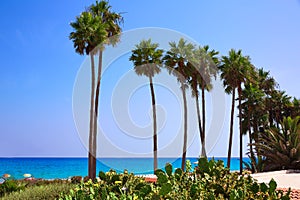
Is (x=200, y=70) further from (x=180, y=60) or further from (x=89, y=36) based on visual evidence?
(x=89, y=36)

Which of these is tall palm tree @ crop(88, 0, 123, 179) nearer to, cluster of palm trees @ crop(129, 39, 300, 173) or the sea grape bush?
cluster of palm trees @ crop(129, 39, 300, 173)

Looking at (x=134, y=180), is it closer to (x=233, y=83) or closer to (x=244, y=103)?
(x=233, y=83)

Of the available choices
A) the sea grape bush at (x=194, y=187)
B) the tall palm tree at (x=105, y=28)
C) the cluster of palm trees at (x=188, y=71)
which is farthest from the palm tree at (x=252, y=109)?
the sea grape bush at (x=194, y=187)

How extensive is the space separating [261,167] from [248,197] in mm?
22161

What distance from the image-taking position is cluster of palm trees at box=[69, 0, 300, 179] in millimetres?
25531

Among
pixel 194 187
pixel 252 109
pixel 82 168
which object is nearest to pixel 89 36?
pixel 252 109

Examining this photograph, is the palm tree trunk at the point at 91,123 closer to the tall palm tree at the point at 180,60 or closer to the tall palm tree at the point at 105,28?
the tall palm tree at the point at 105,28

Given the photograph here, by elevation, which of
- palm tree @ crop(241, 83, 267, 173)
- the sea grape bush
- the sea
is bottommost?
the sea

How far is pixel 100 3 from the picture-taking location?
27219 millimetres

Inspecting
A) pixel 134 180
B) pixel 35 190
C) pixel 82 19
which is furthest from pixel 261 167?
pixel 134 180

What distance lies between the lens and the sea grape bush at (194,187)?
2772mm

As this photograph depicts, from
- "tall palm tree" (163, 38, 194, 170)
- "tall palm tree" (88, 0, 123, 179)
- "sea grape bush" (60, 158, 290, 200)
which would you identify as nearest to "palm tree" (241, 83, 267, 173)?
"tall palm tree" (163, 38, 194, 170)

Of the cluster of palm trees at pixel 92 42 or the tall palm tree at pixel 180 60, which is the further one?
the tall palm tree at pixel 180 60

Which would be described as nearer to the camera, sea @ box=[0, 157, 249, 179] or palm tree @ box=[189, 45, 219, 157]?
sea @ box=[0, 157, 249, 179]
